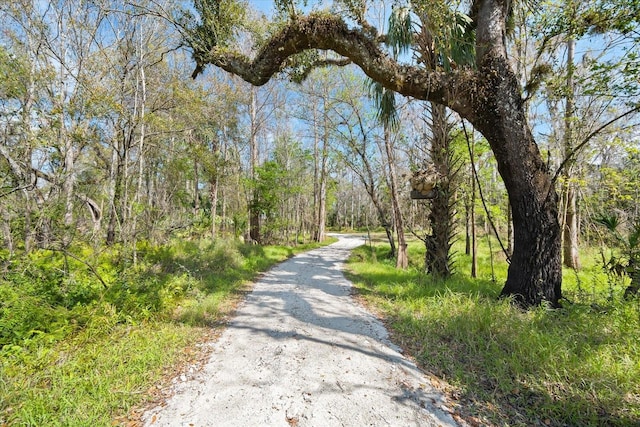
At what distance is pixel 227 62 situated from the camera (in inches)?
184

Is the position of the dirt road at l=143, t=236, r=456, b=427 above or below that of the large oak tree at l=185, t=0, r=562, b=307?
below

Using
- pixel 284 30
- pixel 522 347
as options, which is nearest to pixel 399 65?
pixel 284 30

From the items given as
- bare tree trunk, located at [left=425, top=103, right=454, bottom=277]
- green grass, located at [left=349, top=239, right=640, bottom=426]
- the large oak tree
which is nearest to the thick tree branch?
the large oak tree

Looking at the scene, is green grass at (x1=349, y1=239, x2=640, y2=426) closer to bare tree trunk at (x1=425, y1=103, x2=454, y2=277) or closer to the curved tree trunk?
the curved tree trunk

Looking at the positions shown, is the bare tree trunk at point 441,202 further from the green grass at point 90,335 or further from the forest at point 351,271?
the green grass at point 90,335

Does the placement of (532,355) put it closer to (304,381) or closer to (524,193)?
(304,381)

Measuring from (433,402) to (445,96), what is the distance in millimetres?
3983

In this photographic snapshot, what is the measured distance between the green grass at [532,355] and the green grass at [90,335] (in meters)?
2.81

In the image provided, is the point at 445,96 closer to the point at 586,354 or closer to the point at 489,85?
the point at 489,85

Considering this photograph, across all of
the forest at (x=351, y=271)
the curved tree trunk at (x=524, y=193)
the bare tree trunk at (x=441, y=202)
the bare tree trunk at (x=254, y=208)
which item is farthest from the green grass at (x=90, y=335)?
the bare tree trunk at (x=254, y=208)

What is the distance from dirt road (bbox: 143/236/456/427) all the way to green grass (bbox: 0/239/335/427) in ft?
1.35

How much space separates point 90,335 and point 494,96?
6179 mm

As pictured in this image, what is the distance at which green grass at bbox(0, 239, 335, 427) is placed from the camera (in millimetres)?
2053

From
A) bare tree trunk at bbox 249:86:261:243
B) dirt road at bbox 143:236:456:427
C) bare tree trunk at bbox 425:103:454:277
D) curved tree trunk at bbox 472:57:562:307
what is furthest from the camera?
bare tree trunk at bbox 249:86:261:243
